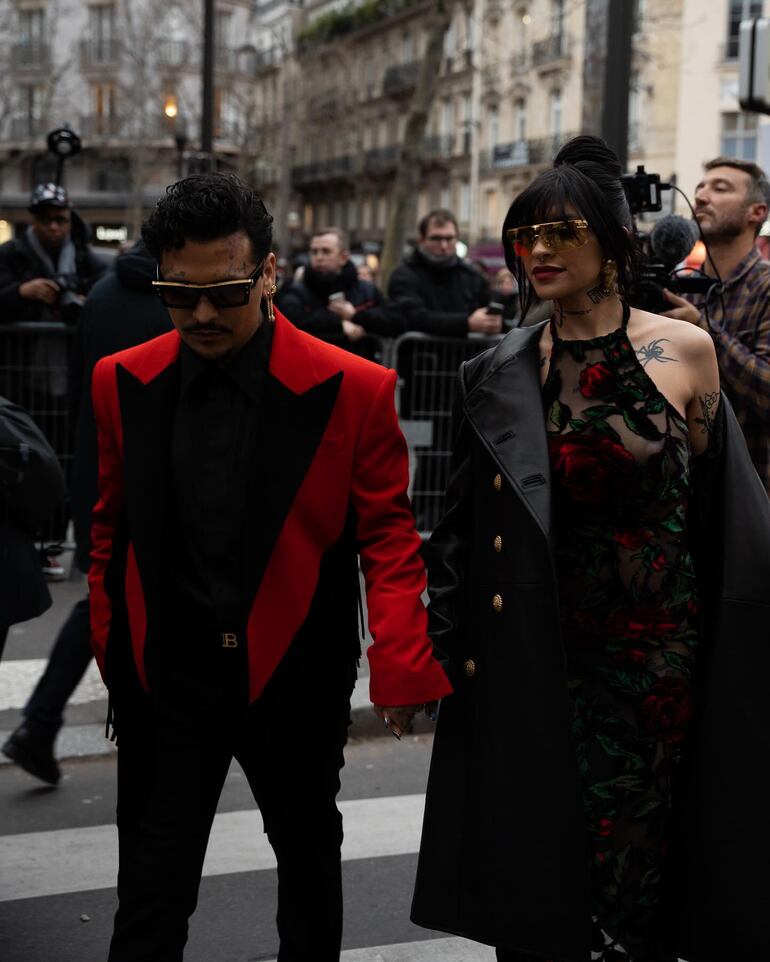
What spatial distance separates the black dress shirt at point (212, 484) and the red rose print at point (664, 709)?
86cm

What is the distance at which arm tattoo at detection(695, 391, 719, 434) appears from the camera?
297 centimetres

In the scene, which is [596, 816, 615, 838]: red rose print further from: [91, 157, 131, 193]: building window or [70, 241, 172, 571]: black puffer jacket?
[91, 157, 131, 193]: building window

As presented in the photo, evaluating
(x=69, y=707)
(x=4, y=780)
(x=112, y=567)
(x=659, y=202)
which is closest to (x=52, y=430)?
(x=69, y=707)

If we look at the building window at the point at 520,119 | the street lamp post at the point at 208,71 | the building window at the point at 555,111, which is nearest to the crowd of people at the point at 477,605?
the street lamp post at the point at 208,71

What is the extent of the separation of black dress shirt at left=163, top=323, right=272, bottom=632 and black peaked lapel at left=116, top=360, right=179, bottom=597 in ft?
0.08

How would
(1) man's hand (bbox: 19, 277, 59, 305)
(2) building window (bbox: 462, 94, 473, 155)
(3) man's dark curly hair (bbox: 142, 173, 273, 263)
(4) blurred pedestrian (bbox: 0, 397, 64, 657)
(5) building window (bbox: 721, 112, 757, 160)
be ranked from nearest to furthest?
(3) man's dark curly hair (bbox: 142, 173, 273, 263) < (4) blurred pedestrian (bbox: 0, 397, 64, 657) < (1) man's hand (bbox: 19, 277, 59, 305) < (5) building window (bbox: 721, 112, 757, 160) < (2) building window (bbox: 462, 94, 473, 155)

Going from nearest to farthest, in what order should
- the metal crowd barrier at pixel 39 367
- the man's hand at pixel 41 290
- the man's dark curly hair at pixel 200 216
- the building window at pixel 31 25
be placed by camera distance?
the man's dark curly hair at pixel 200 216 < the man's hand at pixel 41 290 < the metal crowd barrier at pixel 39 367 < the building window at pixel 31 25

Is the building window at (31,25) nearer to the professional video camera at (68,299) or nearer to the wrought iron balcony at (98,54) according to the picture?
the wrought iron balcony at (98,54)

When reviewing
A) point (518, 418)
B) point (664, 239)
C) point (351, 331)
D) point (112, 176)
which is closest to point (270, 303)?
point (518, 418)

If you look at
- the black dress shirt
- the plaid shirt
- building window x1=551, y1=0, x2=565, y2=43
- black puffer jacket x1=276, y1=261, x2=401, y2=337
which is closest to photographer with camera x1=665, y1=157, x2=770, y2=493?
the plaid shirt

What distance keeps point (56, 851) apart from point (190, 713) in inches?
74.5

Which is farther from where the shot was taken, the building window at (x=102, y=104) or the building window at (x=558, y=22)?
the building window at (x=102, y=104)

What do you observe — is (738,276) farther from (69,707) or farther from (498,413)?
(69,707)

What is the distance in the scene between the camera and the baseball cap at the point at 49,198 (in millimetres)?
8109
